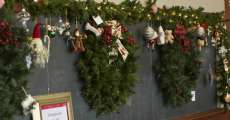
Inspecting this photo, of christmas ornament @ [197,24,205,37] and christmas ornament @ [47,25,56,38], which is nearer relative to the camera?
christmas ornament @ [47,25,56,38]

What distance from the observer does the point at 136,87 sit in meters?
3.23

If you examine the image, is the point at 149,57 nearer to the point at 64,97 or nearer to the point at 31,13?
the point at 64,97

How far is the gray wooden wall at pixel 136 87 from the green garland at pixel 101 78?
0.23 feet

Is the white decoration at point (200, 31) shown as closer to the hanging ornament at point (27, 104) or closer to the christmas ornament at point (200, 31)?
the christmas ornament at point (200, 31)

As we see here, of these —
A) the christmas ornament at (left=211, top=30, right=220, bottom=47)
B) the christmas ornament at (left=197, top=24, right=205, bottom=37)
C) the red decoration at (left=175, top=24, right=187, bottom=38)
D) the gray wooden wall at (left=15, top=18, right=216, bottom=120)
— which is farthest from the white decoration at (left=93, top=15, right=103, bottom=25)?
the christmas ornament at (left=211, top=30, right=220, bottom=47)

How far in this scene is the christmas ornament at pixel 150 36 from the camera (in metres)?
3.22

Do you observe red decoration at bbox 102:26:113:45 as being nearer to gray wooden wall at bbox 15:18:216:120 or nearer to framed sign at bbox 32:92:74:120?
gray wooden wall at bbox 15:18:216:120

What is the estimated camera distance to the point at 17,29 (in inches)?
→ 86.4

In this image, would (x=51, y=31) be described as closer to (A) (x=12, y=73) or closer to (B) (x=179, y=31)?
(A) (x=12, y=73)

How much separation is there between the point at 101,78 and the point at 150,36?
2.35 feet

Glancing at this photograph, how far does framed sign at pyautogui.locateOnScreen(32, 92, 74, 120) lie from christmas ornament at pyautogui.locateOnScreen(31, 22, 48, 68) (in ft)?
0.86

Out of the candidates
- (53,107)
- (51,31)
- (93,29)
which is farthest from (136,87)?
(51,31)

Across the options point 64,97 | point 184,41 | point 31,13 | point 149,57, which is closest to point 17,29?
point 31,13

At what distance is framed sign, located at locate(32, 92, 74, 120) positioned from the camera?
2483 millimetres
